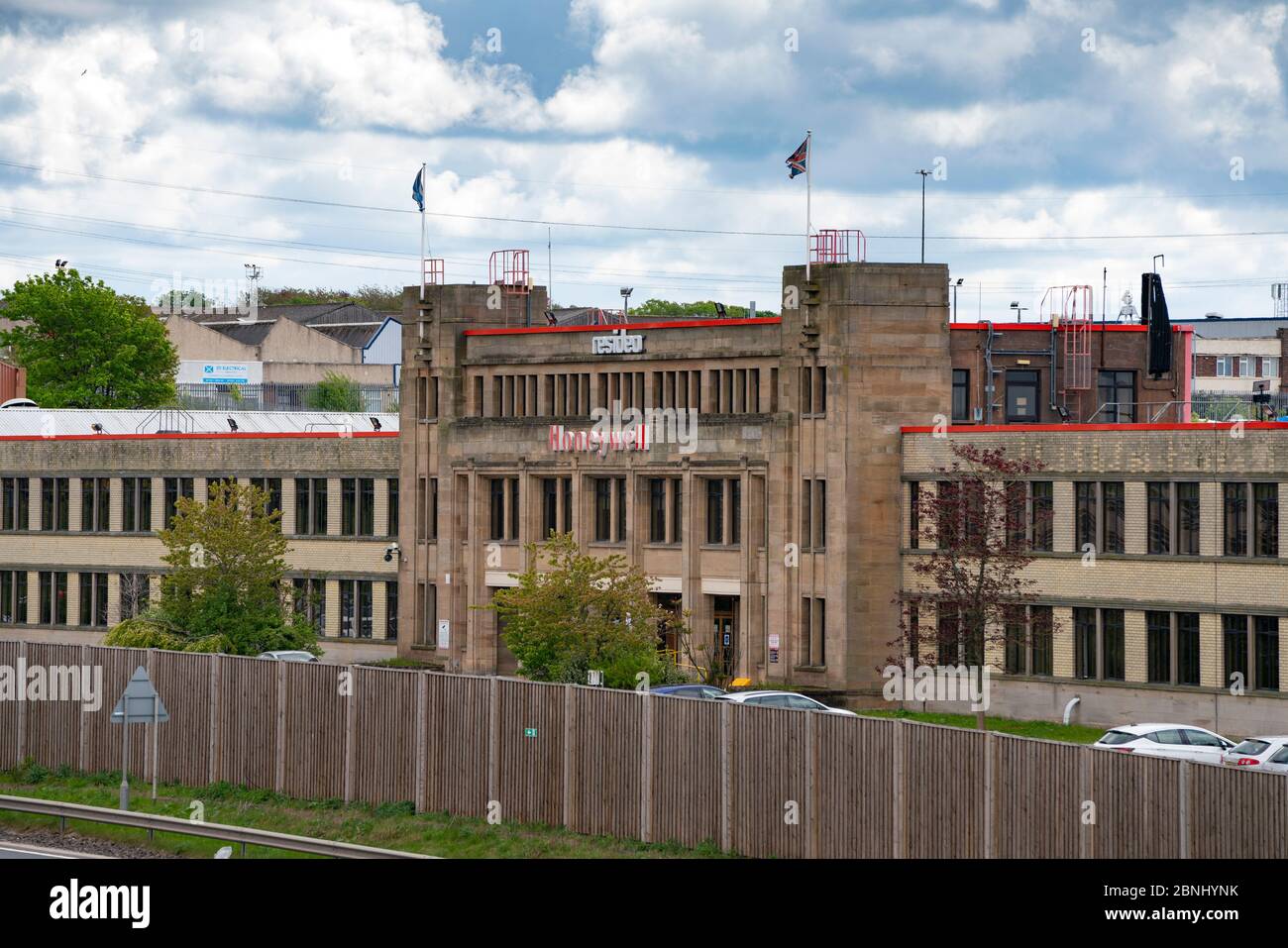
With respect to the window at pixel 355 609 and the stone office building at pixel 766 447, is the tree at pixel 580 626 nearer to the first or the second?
the stone office building at pixel 766 447

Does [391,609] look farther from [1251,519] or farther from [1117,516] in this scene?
[1251,519]

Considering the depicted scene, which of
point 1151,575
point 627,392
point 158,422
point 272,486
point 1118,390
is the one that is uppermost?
point 1118,390

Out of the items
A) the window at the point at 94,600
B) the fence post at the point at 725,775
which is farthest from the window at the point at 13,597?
Result: the fence post at the point at 725,775

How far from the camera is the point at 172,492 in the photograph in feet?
234

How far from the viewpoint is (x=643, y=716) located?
1287 inches

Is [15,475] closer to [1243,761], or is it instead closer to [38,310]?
[38,310]

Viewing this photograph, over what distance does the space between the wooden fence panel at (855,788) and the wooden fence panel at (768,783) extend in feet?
1.24

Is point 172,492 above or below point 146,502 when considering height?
above

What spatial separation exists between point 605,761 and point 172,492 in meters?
41.8

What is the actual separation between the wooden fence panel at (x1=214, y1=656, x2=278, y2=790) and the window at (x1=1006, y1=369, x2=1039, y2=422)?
109ft

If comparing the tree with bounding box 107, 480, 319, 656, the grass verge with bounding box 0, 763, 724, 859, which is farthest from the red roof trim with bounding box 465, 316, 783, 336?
the grass verge with bounding box 0, 763, 724, 859

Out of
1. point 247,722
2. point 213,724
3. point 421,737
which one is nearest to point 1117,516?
point 421,737

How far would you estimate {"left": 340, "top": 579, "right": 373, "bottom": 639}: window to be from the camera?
224 feet
